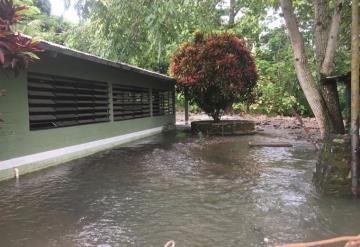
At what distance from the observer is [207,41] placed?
15.7 metres

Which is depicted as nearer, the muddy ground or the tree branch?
the tree branch

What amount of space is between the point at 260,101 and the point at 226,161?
1742 cm

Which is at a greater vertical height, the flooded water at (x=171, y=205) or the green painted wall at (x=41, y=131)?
the green painted wall at (x=41, y=131)

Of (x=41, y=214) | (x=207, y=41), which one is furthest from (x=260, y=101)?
(x=41, y=214)

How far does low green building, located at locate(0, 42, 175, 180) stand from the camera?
7766 millimetres

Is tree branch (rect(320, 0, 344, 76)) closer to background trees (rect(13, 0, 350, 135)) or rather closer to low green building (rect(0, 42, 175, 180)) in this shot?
background trees (rect(13, 0, 350, 135))

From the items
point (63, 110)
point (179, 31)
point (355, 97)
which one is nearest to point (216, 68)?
point (179, 31)

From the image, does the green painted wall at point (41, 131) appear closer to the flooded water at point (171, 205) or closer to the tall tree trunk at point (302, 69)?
the flooded water at point (171, 205)

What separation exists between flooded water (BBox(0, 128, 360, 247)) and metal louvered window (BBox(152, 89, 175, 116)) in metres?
8.83

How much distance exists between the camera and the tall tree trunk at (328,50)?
6555 mm

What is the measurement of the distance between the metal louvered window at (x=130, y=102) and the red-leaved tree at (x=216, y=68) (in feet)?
5.55

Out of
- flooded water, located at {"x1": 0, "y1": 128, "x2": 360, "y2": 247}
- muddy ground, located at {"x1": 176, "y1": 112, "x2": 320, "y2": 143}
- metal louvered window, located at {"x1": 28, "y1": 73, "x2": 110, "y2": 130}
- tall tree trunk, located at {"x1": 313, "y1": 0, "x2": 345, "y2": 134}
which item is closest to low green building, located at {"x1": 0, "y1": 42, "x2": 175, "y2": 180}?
metal louvered window, located at {"x1": 28, "y1": 73, "x2": 110, "y2": 130}

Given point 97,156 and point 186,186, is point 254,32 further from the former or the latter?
point 186,186

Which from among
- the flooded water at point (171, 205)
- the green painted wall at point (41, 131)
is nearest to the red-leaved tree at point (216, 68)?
the green painted wall at point (41, 131)
